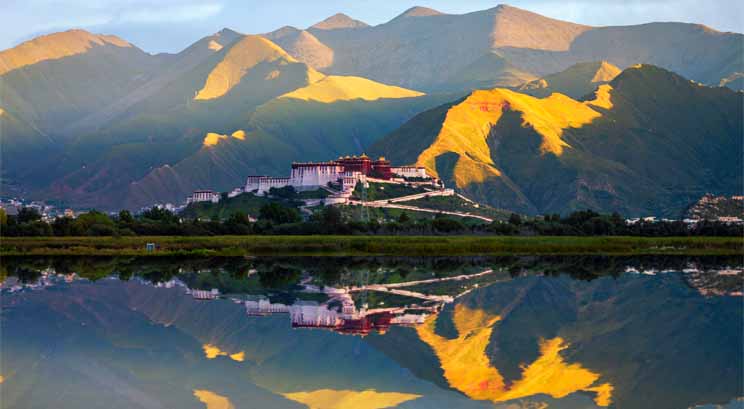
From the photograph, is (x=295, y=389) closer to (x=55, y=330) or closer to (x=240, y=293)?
(x=55, y=330)

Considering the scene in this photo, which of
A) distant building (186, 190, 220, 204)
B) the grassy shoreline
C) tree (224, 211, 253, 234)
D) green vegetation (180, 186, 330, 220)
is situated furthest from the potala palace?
the grassy shoreline

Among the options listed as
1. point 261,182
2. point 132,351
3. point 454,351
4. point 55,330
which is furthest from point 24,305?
point 261,182

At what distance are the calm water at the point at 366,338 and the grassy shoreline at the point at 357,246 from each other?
14962 mm

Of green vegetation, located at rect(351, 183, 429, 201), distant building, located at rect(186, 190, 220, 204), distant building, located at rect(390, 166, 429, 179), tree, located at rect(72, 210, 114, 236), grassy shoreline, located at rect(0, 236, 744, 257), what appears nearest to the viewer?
grassy shoreline, located at rect(0, 236, 744, 257)

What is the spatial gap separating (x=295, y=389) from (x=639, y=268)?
50.2m

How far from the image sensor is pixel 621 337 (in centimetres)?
4822

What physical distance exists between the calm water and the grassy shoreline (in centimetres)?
1496

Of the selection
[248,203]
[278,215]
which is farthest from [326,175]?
[278,215]

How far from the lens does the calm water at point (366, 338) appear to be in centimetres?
3628

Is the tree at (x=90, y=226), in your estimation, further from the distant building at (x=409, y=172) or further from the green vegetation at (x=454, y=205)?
the distant building at (x=409, y=172)

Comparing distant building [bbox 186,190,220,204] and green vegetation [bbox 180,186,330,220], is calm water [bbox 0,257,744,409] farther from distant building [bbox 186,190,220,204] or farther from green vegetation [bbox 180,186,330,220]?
distant building [bbox 186,190,220,204]

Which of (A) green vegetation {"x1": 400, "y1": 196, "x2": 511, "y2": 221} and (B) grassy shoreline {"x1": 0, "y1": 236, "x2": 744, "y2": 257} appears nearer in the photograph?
(B) grassy shoreline {"x1": 0, "y1": 236, "x2": 744, "y2": 257}

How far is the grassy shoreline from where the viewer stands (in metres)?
92.9

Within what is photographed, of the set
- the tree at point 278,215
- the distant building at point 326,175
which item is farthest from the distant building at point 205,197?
the tree at point 278,215
